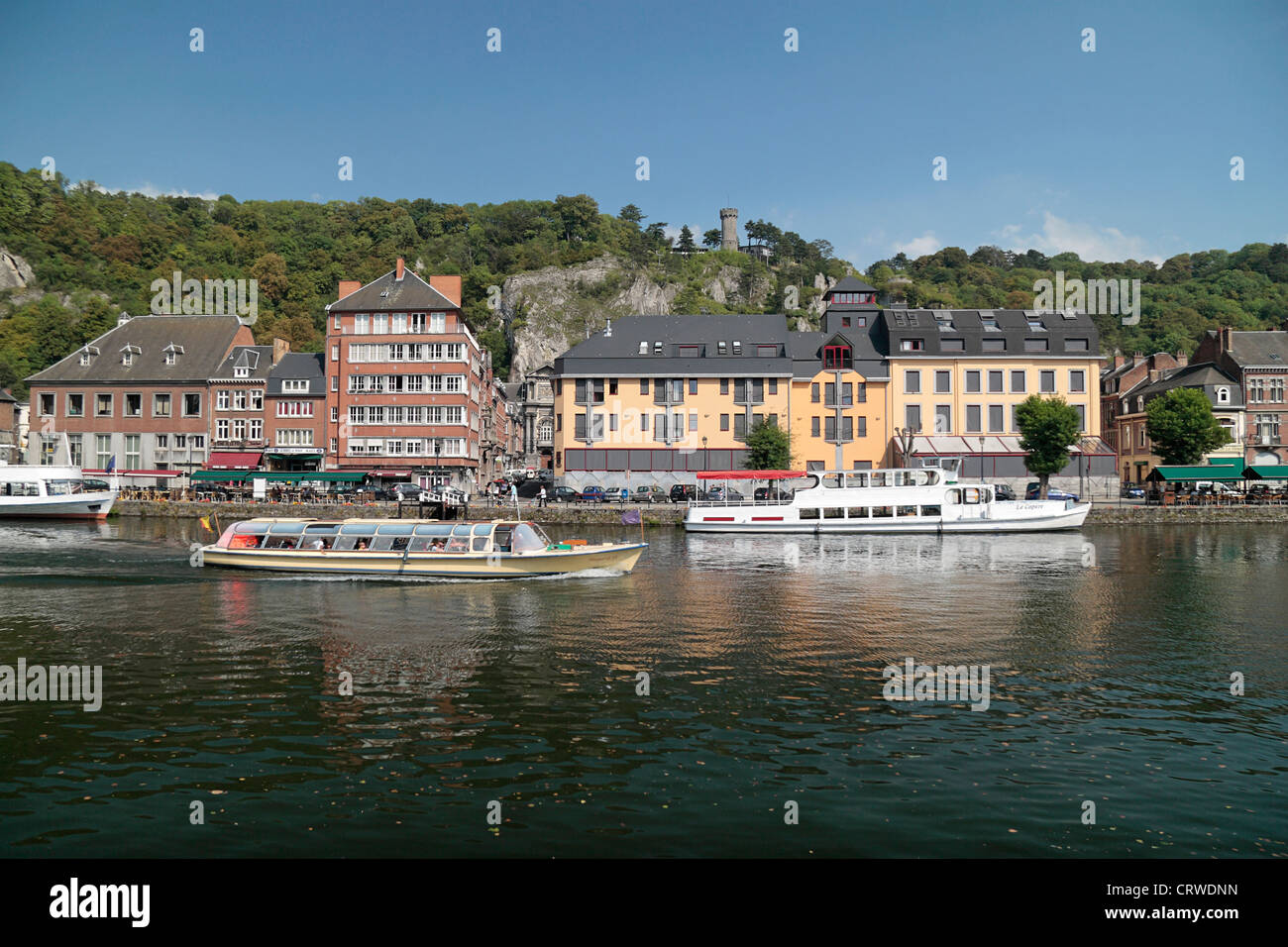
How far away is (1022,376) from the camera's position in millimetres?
91812

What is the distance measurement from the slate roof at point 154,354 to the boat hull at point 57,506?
2874 centimetres

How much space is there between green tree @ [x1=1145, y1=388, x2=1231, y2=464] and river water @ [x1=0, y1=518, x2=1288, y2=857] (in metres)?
63.7

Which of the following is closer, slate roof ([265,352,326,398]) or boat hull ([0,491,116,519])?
boat hull ([0,491,116,519])

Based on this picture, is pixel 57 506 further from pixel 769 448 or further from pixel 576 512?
pixel 769 448

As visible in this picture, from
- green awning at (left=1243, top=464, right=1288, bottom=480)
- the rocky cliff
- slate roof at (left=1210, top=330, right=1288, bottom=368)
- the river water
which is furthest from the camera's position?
the rocky cliff

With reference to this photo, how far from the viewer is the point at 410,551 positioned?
107 ft

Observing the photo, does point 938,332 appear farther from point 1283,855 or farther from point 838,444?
point 1283,855

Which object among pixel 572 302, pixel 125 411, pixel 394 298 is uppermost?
pixel 572 302

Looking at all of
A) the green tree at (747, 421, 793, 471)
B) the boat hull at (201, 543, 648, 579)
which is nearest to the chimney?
the green tree at (747, 421, 793, 471)

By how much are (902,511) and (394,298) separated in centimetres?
5465

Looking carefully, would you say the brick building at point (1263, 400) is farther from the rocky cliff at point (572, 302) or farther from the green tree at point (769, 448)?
the rocky cliff at point (572, 302)

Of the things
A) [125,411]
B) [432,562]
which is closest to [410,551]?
[432,562]

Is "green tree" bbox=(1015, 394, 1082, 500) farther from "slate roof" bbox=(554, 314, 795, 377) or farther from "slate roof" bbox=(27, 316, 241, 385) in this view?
"slate roof" bbox=(27, 316, 241, 385)

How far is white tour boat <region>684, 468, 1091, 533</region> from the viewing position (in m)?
59.3
